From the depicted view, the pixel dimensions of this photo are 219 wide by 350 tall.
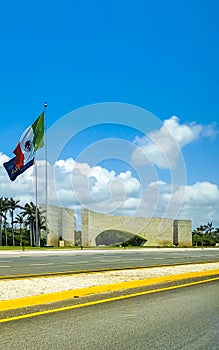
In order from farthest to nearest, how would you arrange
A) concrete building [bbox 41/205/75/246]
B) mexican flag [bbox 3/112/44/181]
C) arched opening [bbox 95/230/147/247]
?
arched opening [bbox 95/230/147/247], concrete building [bbox 41/205/75/246], mexican flag [bbox 3/112/44/181]

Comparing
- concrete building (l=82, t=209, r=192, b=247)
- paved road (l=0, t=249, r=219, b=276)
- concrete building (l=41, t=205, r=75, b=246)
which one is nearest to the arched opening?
concrete building (l=82, t=209, r=192, b=247)

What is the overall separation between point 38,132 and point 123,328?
46.5m

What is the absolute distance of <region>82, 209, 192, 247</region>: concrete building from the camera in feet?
278

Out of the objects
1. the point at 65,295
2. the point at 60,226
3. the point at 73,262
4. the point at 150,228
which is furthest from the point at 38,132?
the point at 150,228

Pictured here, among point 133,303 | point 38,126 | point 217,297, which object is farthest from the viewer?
point 38,126

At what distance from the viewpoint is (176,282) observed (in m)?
13.1

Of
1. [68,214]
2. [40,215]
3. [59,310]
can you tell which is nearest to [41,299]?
[59,310]

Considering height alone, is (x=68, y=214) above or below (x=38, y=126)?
below

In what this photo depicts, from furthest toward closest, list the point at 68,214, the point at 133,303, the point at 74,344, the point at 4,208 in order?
the point at 4,208 → the point at 68,214 → the point at 133,303 → the point at 74,344

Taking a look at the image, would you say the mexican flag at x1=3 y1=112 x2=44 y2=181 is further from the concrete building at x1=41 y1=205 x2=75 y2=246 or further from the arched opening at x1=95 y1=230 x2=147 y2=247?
the arched opening at x1=95 y1=230 x2=147 y2=247

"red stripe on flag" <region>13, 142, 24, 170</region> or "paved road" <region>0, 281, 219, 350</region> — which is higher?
"red stripe on flag" <region>13, 142, 24, 170</region>

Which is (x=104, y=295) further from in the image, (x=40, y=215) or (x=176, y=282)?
(x=40, y=215)

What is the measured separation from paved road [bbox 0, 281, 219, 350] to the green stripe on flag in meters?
43.3

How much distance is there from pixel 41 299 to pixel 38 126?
4487cm
